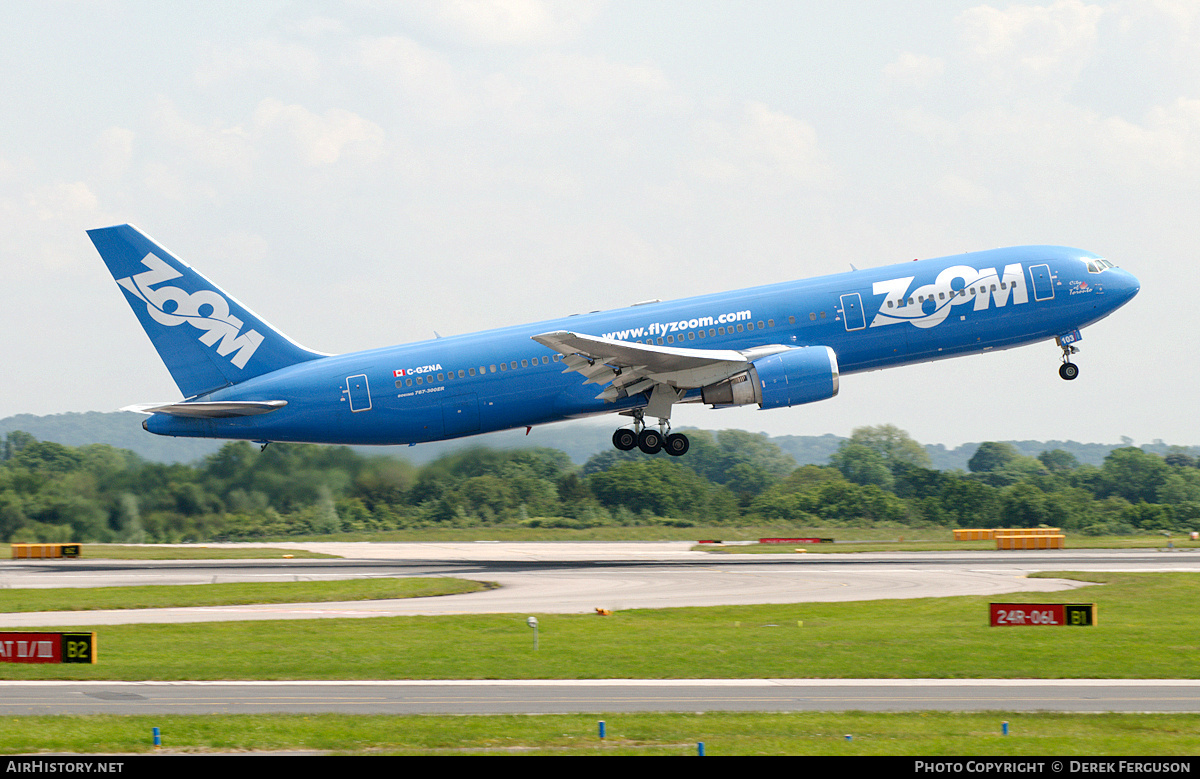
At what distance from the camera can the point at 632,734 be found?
1739 cm

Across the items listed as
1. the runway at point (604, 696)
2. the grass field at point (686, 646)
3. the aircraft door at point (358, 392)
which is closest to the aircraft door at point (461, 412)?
the aircraft door at point (358, 392)

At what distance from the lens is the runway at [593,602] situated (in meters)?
20.5

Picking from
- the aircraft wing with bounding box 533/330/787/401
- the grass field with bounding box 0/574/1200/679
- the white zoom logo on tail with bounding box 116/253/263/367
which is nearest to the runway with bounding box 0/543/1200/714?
the grass field with bounding box 0/574/1200/679

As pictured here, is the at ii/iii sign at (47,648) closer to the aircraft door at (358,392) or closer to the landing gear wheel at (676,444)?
the aircraft door at (358,392)

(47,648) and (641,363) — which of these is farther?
(641,363)

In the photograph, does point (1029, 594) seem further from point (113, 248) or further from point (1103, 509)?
point (1103, 509)

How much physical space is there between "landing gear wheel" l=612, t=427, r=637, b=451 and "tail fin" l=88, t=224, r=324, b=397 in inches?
548

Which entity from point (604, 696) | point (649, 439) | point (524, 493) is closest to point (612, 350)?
point (649, 439)

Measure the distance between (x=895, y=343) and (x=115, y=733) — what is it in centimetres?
3176

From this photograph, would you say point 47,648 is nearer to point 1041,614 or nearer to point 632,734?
point 632,734

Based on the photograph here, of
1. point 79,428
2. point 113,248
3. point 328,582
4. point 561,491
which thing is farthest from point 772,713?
point 79,428

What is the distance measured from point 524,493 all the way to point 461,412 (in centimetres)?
2780

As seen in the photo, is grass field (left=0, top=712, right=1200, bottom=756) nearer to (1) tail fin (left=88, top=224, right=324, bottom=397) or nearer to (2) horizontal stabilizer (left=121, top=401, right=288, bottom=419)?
(2) horizontal stabilizer (left=121, top=401, right=288, bottom=419)

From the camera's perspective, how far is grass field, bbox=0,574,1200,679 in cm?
2405
